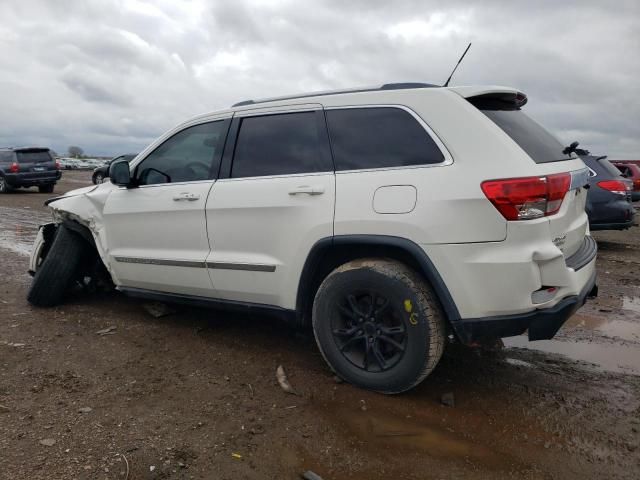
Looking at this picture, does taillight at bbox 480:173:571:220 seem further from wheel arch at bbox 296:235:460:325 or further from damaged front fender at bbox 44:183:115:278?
damaged front fender at bbox 44:183:115:278

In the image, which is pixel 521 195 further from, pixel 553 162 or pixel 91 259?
pixel 91 259

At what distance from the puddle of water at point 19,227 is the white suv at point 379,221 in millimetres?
5130

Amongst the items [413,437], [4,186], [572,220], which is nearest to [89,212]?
[413,437]

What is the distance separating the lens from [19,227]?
34.6 ft

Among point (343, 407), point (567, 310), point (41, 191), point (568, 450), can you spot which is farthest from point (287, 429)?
point (41, 191)

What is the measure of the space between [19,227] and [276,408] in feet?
30.9

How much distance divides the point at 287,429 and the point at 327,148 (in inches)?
69.0

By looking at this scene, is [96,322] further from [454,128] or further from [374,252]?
[454,128]

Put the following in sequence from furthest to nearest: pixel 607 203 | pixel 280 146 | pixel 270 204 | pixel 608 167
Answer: pixel 608 167
pixel 607 203
pixel 280 146
pixel 270 204

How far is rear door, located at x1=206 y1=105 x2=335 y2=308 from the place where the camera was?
3.40 meters

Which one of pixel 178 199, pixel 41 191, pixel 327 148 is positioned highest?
pixel 327 148

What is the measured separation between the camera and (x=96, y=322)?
15.4 feet

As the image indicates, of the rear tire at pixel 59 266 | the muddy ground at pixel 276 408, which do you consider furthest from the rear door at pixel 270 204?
the rear tire at pixel 59 266

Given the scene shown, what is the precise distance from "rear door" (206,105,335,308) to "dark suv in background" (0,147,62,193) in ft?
58.0
